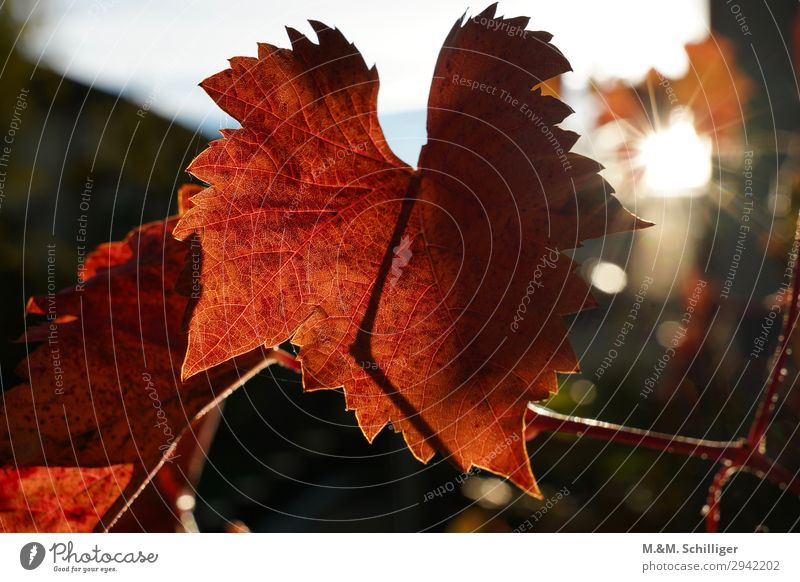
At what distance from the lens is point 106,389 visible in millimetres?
520

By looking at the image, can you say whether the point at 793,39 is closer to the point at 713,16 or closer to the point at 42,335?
the point at 713,16

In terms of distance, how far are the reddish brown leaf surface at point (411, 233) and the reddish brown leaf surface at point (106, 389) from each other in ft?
0.31

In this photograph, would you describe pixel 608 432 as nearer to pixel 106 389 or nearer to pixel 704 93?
pixel 106 389

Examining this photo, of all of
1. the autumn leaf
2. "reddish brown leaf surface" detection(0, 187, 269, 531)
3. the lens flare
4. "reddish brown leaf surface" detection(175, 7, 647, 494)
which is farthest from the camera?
the autumn leaf

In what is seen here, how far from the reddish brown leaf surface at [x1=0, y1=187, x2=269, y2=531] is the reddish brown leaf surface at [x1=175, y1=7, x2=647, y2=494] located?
95 mm

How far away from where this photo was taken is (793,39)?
0.79m

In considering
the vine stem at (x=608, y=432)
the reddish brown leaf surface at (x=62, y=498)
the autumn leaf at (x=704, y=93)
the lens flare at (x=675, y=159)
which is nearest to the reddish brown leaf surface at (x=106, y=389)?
the reddish brown leaf surface at (x=62, y=498)

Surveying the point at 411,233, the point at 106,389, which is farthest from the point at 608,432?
the point at 106,389

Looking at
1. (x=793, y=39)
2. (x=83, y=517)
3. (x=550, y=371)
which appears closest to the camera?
(x=550, y=371)

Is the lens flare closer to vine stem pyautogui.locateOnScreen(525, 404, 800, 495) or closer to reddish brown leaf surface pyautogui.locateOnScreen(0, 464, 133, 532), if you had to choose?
vine stem pyautogui.locateOnScreen(525, 404, 800, 495)

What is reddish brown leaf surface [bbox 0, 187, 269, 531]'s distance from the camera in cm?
50

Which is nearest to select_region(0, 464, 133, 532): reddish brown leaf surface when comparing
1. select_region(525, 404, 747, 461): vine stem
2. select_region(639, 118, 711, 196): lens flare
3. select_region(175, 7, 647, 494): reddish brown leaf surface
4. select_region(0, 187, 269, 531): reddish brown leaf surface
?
select_region(0, 187, 269, 531): reddish brown leaf surface

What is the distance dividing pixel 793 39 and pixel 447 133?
615mm
